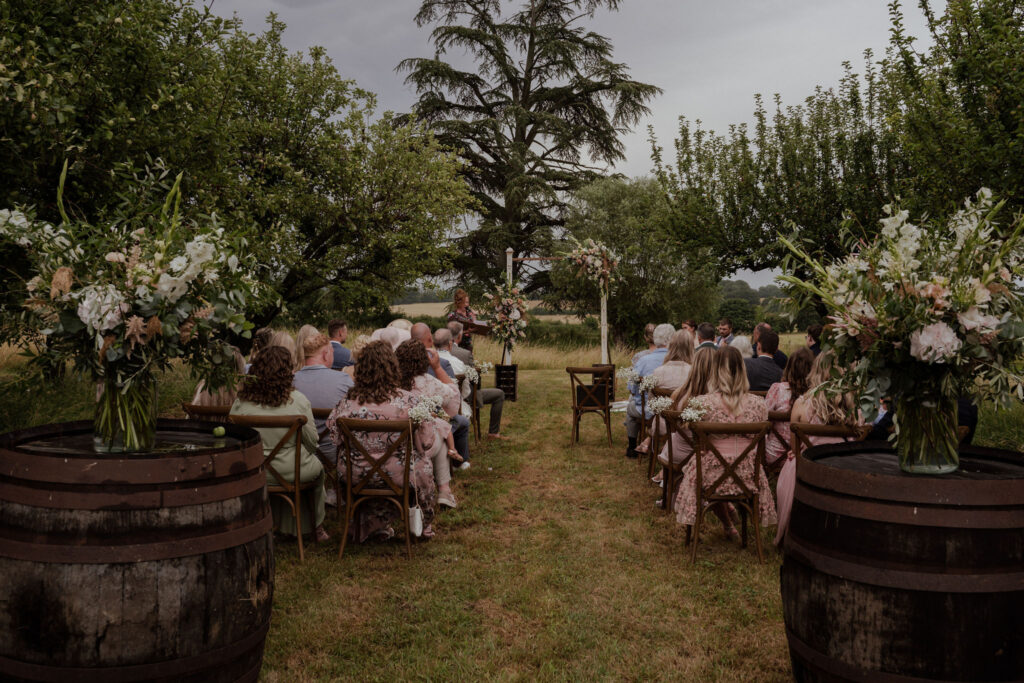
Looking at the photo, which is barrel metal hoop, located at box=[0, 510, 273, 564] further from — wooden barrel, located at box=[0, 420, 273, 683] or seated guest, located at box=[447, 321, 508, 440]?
seated guest, located at box=[447, 321, 508, 440]

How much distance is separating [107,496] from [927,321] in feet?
9.92

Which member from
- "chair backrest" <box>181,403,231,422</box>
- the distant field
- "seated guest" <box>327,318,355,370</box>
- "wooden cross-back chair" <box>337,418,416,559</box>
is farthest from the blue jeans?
the distant field

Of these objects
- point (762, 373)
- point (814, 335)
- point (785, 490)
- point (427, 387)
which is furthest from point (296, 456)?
point (814, 335)

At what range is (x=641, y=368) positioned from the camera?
27.9ft

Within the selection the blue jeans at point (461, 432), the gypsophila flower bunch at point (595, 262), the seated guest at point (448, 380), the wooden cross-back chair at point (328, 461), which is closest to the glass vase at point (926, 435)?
the wooden cross-back chair at point (328, 461)

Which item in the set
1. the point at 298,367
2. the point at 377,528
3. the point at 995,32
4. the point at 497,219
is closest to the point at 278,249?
the point at 298,367

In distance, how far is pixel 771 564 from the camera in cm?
513

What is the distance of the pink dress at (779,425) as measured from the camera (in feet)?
19.1

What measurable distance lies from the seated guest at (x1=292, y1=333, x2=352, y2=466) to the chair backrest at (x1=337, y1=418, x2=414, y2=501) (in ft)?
2.39

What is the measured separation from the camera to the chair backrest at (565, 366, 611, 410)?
970 cm

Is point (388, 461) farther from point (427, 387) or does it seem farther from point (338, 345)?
point (338, 345)

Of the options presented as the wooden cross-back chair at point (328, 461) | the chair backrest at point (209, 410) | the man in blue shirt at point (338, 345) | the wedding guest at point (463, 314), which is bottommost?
the wooden cross-back chair at point (328, 461)

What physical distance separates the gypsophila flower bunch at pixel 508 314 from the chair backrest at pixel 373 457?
929 cm

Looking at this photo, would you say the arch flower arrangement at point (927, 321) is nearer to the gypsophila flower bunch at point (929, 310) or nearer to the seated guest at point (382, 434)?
the gypsophila flower bunch at point (929, 310)
